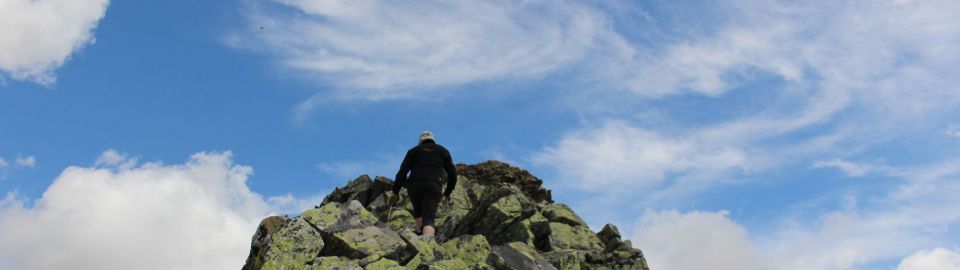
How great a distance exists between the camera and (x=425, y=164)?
22.5m

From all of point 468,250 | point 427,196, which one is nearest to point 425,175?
point 427,196

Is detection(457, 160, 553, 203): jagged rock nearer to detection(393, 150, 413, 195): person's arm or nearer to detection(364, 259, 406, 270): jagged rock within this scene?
detection(393, 150, 413, 195): person's arm

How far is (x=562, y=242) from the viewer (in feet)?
81.6

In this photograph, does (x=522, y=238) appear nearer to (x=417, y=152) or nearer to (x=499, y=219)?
(x=499, y=219)

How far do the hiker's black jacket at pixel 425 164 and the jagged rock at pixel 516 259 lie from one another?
4013 millimetres

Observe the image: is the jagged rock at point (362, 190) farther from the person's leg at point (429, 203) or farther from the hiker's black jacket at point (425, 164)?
the person's leg at point (429, 203)

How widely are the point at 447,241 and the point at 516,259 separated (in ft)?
9.02

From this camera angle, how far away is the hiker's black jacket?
22438 mm

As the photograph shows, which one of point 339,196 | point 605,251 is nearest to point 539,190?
point 339,196

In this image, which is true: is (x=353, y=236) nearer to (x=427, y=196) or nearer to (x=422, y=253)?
(x=422, y=253)

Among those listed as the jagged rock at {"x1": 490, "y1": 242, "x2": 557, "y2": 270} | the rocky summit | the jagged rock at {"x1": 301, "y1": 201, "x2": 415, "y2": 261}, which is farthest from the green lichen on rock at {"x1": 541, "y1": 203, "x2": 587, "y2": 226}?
the jagged rock at {"x1": 301, "y1": 201, "x2": 415, "y2": 261}

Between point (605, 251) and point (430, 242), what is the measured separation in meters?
6.39

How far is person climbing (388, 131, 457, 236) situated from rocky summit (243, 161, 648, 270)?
1581 mm

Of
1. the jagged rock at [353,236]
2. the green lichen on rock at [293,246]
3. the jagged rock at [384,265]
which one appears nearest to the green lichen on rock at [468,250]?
the jagged rock at [353,236]
